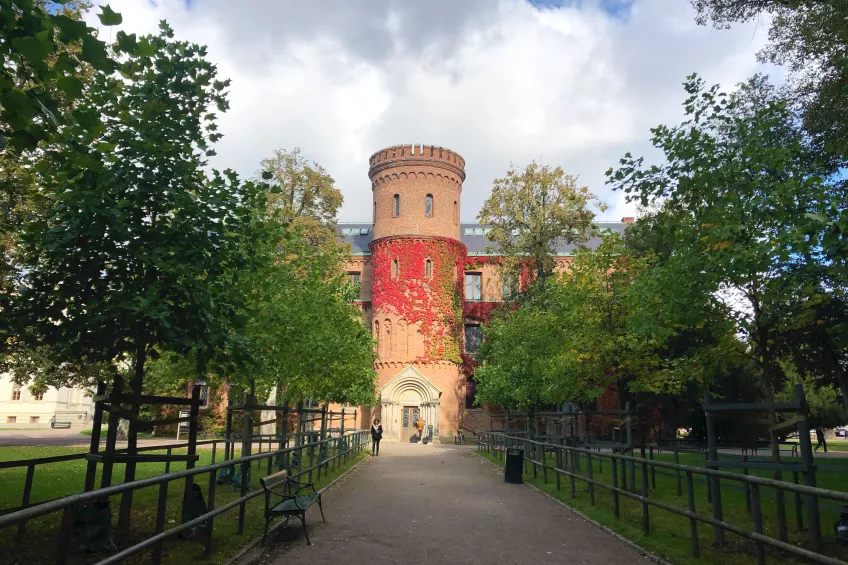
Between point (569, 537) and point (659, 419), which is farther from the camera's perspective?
point (659, 419)

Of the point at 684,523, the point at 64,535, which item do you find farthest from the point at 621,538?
the point at 64,535

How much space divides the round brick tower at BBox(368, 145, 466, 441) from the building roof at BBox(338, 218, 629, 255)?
5509 millimetres

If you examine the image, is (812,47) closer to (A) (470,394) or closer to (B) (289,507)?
(B) (289,507)

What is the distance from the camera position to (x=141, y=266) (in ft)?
25.7

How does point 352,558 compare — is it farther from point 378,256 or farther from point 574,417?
point 378,256

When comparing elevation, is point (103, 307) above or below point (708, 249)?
below

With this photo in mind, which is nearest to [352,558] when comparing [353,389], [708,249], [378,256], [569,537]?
[569,537]

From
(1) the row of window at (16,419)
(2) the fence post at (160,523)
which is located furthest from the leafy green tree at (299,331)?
(1) the row of window at (16,419)

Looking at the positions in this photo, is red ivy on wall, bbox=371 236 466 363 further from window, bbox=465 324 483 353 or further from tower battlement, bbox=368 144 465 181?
tower battlement, bbox=368 144 465 181

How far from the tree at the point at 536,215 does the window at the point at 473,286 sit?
300 inches

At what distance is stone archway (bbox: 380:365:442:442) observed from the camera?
40.0 meters

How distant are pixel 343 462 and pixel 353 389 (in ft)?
13.3

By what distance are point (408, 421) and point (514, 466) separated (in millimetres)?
25032

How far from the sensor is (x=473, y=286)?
45.8 m
